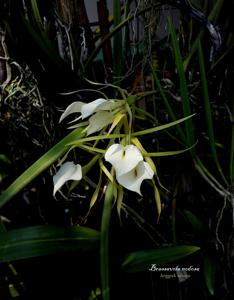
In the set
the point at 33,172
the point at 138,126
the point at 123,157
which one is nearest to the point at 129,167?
the point at 123,157

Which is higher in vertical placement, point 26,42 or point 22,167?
point 26,42

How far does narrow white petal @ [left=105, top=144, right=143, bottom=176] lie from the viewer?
585mm

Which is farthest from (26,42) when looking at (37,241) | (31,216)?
(31,216)

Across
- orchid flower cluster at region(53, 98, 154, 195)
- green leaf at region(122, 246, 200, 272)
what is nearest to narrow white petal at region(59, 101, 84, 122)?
orchid flower cluster at region(53, 98, 154, 195)

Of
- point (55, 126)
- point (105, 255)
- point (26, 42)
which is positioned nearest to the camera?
point (105, 255)

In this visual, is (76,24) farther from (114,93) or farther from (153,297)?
(153,297)

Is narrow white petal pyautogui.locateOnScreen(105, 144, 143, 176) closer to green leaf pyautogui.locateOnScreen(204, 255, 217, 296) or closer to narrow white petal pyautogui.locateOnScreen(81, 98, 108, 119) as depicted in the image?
narrow white petal pyautogui.locateOnScreen(81, 98, 108, 119)

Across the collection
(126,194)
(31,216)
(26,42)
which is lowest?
(31,216)

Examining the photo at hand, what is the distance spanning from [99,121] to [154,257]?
0.28m

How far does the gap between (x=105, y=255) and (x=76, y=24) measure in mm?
536

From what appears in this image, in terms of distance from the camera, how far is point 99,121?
66 cm

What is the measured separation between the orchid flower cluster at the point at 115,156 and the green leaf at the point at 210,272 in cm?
29

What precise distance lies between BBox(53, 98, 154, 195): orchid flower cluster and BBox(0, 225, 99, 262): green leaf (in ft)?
0.37

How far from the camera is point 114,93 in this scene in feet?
2.81
